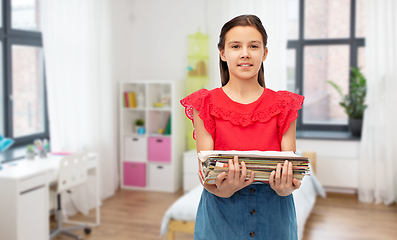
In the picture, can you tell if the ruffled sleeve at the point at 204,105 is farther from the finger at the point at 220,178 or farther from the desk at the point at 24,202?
the desk at the point at 24,202

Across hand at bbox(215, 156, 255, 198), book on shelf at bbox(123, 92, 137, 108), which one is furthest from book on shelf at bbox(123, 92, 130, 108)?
hand at bbox(215, 156, 255, 198)

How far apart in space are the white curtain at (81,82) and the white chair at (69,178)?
21.9 inches

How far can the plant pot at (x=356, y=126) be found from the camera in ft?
14.3

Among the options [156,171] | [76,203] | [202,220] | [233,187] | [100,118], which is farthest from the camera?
[156,171]

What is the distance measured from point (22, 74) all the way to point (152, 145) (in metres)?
1.60

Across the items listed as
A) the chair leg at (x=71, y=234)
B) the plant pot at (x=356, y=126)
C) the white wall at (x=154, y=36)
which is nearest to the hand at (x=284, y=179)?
the chair leg at (x=71, y=234)

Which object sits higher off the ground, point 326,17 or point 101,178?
point 326,17

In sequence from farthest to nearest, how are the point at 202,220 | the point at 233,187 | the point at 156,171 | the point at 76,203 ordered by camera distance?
the point at 156,171 → the point at 76,203 → the point at 202,220 → the point at 233,187

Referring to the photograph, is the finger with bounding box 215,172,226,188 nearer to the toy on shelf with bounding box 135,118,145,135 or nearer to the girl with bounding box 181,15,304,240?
the girl with bounding box 181,15,304,240

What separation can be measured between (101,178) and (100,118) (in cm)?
64

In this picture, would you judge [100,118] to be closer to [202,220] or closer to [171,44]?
[171,44]

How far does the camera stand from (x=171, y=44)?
4.84 meters

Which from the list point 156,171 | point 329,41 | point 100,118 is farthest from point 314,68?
point 100,118

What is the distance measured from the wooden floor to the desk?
0.55 meters
